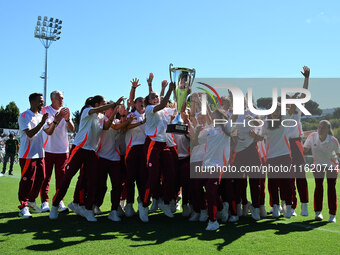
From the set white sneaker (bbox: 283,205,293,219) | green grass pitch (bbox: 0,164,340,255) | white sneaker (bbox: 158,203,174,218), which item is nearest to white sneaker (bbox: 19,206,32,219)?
green grass pitch (bbox: 0,164,340,255)

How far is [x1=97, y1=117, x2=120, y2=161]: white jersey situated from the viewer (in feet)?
20.9

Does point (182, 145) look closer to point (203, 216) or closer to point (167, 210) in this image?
point (167, 210)

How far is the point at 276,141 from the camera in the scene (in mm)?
6648

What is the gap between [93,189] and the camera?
614 cm

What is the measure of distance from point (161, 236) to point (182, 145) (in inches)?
89.4

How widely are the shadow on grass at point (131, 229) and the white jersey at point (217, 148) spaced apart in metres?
1.11

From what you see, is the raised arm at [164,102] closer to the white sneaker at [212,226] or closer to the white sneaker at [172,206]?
the white sneaker at [212,226]

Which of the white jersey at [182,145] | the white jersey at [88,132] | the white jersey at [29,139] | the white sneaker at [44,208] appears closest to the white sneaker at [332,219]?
the white jersey at [182,145]

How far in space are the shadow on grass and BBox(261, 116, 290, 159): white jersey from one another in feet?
4.26

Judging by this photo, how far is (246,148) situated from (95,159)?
9.48 ft

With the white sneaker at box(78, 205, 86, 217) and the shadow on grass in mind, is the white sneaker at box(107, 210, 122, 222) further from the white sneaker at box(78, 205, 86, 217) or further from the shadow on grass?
the white sneaker at box(78, 205, 86, 217)

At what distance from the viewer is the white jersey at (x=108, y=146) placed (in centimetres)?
639

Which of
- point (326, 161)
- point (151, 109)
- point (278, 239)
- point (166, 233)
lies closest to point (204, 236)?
point (166, 233)

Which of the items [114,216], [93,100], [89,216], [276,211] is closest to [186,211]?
[114,216]
